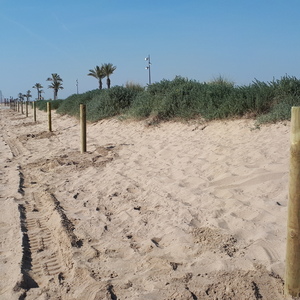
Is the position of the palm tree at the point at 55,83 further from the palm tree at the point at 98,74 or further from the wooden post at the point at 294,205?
the wooden post at the point at 294,205

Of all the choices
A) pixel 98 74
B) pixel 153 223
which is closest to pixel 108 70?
pixel 98 74

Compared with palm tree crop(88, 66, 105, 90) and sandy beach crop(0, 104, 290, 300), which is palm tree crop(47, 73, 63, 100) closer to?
palm tree crop(88, 66, 105, 90)

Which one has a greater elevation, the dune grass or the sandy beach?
the dune grass

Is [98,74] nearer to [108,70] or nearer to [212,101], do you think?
[108,70]

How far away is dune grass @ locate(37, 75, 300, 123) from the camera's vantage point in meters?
9.99

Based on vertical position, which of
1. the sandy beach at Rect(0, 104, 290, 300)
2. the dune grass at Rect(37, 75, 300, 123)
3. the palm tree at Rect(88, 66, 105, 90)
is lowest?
the sandy beach at Rect(0, 104, 290, 300)

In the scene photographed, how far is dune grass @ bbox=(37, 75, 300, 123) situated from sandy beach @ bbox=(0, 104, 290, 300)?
145 centimetres

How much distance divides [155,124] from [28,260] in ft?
29.7

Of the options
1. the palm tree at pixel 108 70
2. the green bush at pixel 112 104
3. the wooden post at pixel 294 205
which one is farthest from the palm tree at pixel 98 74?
the wooden post at pixel 294 205

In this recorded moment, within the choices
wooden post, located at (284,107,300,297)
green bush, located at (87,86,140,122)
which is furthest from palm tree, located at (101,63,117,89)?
wooden post, located at (284,107,300,297)

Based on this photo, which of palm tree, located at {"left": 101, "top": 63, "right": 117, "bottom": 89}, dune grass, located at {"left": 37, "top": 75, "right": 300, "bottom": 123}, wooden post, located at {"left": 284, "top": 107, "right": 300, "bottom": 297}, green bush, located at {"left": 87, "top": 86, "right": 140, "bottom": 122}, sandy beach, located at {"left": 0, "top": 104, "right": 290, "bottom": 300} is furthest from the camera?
palm tree, located at {"left": 101, "top": 63, "right": 117, "bottom": 89}

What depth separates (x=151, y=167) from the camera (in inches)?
294

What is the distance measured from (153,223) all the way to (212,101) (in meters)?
7.29

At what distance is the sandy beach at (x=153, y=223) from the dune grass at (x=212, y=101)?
57.0 inches
